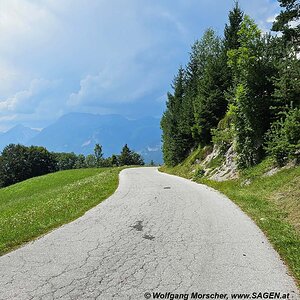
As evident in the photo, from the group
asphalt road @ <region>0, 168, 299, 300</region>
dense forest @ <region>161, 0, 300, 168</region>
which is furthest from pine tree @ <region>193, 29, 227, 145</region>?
asphalt road @ <region>0, 168, 299, 300</region>

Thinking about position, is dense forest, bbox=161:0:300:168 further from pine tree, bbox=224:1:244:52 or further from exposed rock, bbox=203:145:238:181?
pine tree, bbox=224:1:244:52

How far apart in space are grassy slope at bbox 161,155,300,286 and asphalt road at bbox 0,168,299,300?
36 centimetres

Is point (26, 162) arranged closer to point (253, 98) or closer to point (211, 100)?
point (211, 100)

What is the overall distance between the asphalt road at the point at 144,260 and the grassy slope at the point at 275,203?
1.17ft

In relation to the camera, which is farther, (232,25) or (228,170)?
(232,25)

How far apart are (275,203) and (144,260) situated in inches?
337

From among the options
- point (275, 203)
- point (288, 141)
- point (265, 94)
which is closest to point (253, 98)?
point (265, 94)

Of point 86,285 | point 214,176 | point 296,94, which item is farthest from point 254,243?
point 214,176

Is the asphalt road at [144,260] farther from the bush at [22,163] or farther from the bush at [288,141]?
the bush at [22,163]

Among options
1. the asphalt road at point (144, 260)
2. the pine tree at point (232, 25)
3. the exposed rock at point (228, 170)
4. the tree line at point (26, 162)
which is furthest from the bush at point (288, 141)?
the tree line at point (26, 162)

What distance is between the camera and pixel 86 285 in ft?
20.2

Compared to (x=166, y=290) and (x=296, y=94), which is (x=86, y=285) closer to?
(x=166, y=290)

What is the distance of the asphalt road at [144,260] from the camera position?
598 cm

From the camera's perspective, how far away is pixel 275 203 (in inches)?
549
